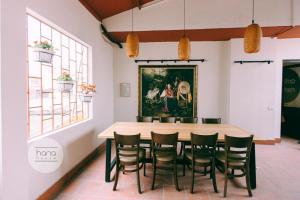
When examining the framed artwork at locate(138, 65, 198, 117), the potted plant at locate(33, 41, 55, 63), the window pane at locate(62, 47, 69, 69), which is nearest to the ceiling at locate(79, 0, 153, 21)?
the window pane at locate(62, 47, 69, 69)

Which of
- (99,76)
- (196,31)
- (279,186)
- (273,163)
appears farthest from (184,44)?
(273,163)

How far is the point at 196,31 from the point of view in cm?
454

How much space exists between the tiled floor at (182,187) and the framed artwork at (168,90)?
223 cm

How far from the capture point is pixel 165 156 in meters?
2.84

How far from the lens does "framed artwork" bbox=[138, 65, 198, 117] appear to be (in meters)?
5.41

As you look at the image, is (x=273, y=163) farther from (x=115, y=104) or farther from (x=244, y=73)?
(x=115, y=104)

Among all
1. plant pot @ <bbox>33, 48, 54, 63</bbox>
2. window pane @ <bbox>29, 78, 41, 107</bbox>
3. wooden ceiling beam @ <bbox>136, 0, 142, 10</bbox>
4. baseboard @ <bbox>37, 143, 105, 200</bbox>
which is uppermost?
wooden ceiling beam @ <bbox>136, 0, 142, 10</bbox>

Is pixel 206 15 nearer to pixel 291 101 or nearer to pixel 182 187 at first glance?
pixel 182 187

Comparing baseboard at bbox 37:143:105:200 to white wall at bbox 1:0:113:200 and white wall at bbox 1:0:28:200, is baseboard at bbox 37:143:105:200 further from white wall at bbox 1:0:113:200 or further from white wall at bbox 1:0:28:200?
white wall at bbox 1:0:28:200

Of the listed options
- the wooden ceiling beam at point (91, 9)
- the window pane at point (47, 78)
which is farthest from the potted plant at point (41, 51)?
the wooden ceiling beam at point (91, 9)

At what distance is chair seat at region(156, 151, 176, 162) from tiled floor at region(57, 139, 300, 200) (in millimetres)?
452

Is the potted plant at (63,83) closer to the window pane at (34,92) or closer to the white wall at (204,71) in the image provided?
the window pane at (34,92)

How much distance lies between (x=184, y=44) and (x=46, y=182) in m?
2.74

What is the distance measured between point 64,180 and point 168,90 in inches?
138
